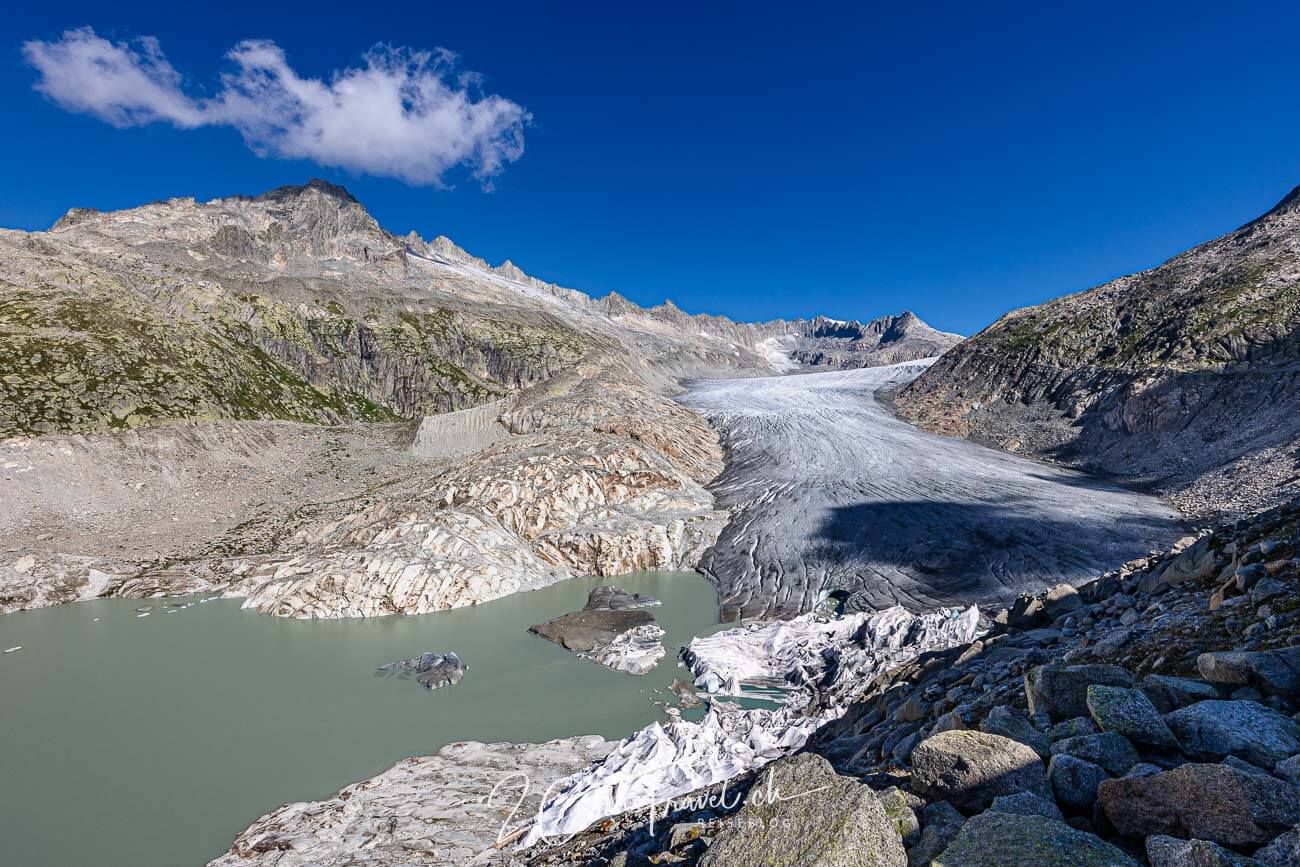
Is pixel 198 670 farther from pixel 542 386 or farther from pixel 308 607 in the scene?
pixel 542 386

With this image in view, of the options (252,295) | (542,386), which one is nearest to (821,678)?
(542,386)

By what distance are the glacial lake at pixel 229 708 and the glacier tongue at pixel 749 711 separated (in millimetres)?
2389

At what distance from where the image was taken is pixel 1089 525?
26.2 meters

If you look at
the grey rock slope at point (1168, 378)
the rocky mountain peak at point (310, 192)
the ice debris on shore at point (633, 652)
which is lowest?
the ice debris on shore at point (633, 652)

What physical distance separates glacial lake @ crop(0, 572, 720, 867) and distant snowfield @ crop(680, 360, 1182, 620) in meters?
4.85

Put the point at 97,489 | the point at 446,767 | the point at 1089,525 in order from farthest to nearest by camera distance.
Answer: the point at 97,489 < the point at 1089,525 < the point at 446,767

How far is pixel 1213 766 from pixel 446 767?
13342 mm

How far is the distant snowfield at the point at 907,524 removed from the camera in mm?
23312

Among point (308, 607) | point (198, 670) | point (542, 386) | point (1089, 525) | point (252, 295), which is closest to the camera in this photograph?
point (198, 670)

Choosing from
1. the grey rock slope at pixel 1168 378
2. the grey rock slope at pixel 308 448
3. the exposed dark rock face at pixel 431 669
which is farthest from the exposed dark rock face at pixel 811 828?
the grey rock slope at pixel 1168 378

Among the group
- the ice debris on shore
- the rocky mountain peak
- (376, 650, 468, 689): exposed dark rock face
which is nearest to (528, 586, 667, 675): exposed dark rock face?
the ice debris on shore

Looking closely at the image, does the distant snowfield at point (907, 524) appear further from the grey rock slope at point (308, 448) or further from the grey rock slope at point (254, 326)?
the grey rock slope at point (254, 326)

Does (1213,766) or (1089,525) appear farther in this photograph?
(1089,525)

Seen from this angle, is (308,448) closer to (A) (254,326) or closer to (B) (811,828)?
(A) (254,326)
